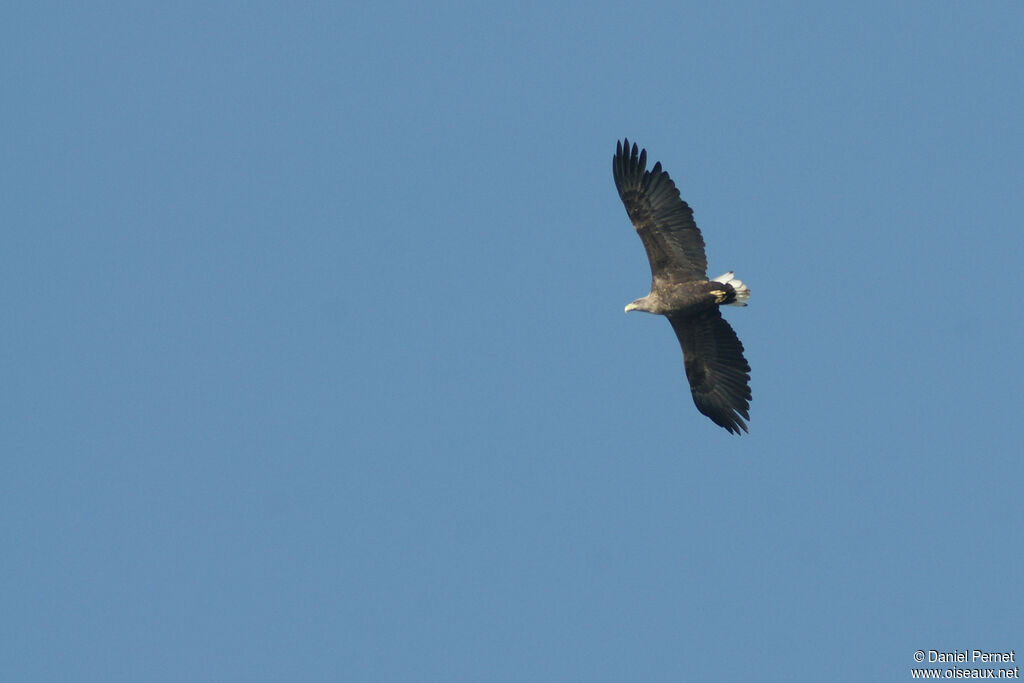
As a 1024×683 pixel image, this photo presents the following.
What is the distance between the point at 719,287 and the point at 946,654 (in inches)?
291

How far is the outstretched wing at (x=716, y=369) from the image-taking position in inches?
1014

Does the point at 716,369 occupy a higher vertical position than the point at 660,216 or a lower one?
lower

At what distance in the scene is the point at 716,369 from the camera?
26125 millimetres

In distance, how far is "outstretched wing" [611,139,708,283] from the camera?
24859 mm

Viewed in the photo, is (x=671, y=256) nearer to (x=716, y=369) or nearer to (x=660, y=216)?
Answer: (x=660, y=216)

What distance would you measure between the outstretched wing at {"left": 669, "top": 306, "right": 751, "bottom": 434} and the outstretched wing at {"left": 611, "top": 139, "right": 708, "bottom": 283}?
1059mm

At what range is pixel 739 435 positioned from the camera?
2622 centimetres

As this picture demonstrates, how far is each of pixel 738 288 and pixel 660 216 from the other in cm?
190

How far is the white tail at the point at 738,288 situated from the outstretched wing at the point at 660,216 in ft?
1.05

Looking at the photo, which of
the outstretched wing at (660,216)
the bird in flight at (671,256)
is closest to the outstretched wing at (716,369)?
the bird in flight at (671,256)

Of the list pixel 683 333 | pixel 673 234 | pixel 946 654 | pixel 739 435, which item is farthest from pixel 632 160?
pixel 946 654

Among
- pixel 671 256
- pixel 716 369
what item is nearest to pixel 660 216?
pixel 671 256

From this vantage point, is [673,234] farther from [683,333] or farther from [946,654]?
[946,654]

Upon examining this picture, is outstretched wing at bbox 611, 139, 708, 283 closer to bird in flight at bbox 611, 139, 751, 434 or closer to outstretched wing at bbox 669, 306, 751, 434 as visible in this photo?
bird in flight at bbox 611, 139, 751, 434
